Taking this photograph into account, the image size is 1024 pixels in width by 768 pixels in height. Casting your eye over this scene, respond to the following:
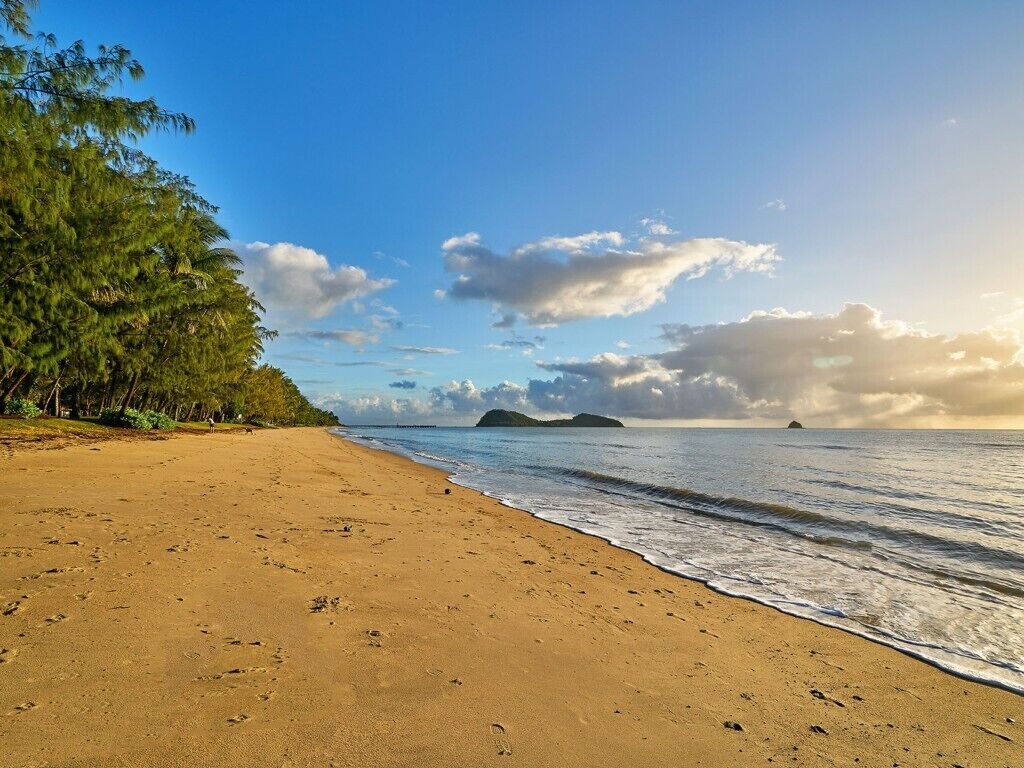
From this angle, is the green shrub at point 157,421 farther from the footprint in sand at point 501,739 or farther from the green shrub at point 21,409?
the footprint in sand at point 501,739

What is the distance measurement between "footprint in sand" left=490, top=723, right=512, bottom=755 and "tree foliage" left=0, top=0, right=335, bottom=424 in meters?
13.7

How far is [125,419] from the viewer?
32.5m

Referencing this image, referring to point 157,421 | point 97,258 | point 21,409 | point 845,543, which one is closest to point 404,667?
point 845,543

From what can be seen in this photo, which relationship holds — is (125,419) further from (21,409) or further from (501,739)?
(501,739)

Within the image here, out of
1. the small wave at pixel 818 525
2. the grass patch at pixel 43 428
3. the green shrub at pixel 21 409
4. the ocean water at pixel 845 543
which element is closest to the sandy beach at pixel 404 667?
the ocean water at pixel 845 543

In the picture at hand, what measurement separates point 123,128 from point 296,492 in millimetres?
9134

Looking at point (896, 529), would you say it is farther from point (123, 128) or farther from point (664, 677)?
point (123, 128)

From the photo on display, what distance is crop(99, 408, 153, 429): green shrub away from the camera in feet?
106

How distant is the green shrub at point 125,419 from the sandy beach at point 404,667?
29.3 m

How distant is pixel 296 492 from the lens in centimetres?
1258

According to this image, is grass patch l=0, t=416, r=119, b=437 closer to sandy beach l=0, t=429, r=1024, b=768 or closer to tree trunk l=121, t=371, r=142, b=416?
tree trunk l=121, t=371, r=142, b=416

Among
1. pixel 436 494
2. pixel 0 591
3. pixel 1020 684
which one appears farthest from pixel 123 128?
pixel 1020 684

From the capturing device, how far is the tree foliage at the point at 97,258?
11219mm

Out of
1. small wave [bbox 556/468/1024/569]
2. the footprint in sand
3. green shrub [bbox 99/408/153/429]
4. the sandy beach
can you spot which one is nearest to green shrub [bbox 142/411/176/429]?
green shrub [bbox 99/408/153/429]
